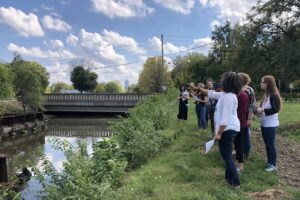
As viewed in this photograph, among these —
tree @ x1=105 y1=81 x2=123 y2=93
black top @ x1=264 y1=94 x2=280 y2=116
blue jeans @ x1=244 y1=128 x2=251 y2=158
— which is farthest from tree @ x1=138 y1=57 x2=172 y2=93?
black top @ x1=264 y1=94 x2=280 y2=116

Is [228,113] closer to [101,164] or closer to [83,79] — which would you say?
[101,164]

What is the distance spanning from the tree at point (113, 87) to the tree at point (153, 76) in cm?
4447

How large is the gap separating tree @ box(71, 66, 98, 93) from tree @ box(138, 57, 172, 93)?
39.8 feet

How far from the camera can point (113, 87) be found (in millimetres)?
131000

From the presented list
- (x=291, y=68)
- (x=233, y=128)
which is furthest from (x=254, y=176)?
(x=291, y=68)

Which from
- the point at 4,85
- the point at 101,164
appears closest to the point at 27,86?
the point at 4,85

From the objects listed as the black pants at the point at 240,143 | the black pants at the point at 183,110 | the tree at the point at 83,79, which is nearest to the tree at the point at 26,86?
the black pants at the point at 183,110

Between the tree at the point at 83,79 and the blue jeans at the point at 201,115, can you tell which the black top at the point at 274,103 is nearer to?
the blue jeans at the point at 201,115

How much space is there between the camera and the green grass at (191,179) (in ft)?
21.1

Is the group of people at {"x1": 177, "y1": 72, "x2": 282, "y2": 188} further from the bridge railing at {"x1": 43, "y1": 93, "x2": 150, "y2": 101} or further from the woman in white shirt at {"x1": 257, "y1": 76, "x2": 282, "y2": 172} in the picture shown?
the bridge railing at {"x1": 43, "y1": 93, "x2": 150, "y2": 101}

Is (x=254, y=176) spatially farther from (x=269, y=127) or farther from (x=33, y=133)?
(x=33, y=133)

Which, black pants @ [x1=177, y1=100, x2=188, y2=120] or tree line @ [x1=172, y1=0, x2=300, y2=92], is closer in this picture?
tree line @ [x1=172, y1=0, x2=300, y2=92]

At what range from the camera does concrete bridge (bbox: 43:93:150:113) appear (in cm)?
5666

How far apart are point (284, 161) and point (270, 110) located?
1846mm
